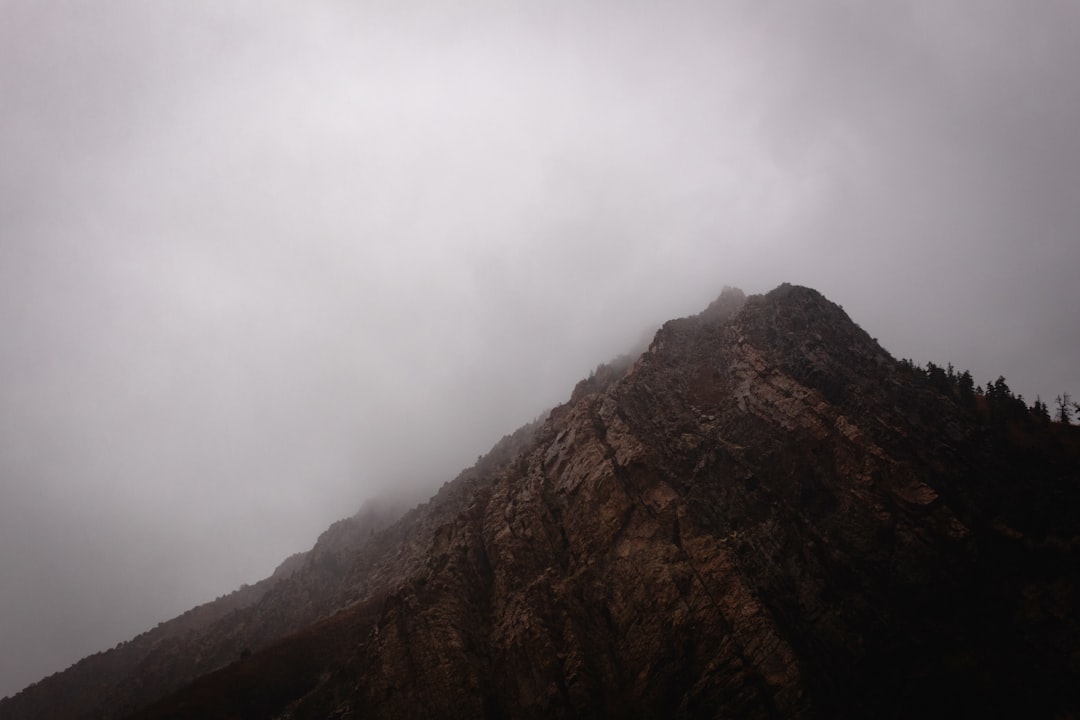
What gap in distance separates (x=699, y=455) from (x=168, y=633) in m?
135

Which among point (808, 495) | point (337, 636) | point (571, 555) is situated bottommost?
point (808, 495)

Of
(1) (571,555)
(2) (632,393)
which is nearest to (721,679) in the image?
(1) (571,555)

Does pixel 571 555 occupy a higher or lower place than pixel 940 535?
higher

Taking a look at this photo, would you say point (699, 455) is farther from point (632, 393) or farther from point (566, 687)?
point (566, 687)

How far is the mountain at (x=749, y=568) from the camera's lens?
43656mm

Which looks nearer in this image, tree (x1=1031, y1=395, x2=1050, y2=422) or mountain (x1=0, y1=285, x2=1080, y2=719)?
mountain (x1=0, y1=285, x2=1080, y2=719)

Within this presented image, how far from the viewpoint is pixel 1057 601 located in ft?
140

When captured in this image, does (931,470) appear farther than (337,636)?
No

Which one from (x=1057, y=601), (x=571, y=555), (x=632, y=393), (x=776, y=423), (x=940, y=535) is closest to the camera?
(x=1057, y=601)

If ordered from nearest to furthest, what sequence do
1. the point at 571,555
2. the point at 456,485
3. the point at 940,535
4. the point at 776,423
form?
the point at 940,535
the point at 571,555
the point at 776,423
the point at 456,485

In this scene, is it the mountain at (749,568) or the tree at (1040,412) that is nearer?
the mountain at (749,568)

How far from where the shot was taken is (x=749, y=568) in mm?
51594

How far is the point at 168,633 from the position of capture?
123 meters

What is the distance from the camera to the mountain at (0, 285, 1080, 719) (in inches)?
1719
